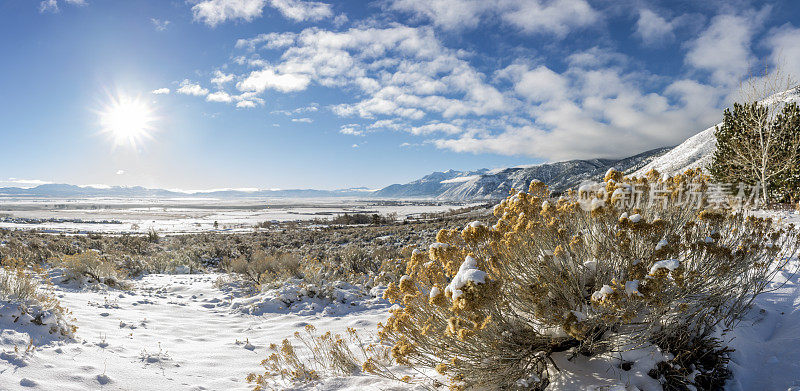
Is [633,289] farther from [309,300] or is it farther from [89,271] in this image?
[89,271]

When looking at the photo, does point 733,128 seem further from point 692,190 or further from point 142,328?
point 142,328

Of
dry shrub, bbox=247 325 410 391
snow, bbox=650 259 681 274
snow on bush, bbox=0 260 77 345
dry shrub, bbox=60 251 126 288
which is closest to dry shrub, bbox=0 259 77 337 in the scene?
snow on bush, bbox=0 260 77 345

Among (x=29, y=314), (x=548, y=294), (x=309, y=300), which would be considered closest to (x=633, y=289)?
(x=548, y=294)

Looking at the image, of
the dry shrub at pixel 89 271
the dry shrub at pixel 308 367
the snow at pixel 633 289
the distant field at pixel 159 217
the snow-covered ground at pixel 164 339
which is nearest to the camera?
the snow at pixel 633 289

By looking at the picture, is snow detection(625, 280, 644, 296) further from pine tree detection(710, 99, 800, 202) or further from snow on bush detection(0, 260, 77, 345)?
pine tree detection(710, 99, 800, 202)

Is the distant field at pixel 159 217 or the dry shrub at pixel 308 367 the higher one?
the dry shrub at pixel 308 367

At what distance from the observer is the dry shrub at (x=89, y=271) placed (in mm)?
7477

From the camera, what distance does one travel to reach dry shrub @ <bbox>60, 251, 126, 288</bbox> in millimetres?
7477

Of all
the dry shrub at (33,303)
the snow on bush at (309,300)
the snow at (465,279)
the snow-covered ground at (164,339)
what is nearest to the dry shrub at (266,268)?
the snow-covered ground at (164,339)

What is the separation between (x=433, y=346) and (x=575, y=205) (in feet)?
6.28

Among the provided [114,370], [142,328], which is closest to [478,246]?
[114,370]

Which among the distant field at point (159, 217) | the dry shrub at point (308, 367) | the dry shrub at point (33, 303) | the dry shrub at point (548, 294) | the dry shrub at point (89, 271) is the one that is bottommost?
the distant field at point (159, 217)

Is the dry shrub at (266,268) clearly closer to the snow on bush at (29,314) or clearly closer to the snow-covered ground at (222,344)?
the snow-covered ground at (222,344)

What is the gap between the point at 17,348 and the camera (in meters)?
3.25
